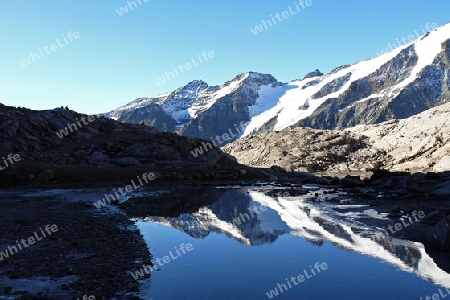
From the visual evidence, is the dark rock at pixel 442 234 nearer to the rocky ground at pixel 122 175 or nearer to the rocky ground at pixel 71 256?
the rocky ground at pixel 122 175

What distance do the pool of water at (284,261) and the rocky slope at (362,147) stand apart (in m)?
67.4

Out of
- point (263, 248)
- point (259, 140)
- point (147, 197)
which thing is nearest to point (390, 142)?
point (259, 140)

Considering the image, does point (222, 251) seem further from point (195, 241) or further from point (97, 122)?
point (97, 122)

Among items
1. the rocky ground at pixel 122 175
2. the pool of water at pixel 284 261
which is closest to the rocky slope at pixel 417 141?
the rocky ground at pixel 122 175

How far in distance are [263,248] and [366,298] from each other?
5.79m

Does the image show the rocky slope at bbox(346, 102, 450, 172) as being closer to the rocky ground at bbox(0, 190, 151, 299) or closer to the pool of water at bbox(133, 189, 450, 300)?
the pool of water at bbox(133, 189, 450, 300)

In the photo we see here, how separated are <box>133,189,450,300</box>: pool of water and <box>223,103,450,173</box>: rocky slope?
221ft

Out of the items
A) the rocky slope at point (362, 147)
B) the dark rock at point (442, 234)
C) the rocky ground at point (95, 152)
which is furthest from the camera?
the rocky slope at point (362, 147)

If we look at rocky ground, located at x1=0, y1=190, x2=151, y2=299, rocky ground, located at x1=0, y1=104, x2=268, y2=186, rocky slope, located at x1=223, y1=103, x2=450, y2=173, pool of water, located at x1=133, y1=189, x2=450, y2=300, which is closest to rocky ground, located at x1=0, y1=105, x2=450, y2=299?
rocky ground, located at x1=0, y1=190, x2=151, y2=299

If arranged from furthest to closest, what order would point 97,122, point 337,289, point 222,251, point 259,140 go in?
point 259,140
point 97,122
point 222,251
point 337,289

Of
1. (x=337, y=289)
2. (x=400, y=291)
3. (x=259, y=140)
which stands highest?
(x=337, y=289)

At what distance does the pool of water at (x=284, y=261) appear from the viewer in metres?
9.91

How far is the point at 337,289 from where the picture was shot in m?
10.1

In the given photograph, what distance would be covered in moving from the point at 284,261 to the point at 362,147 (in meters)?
108
